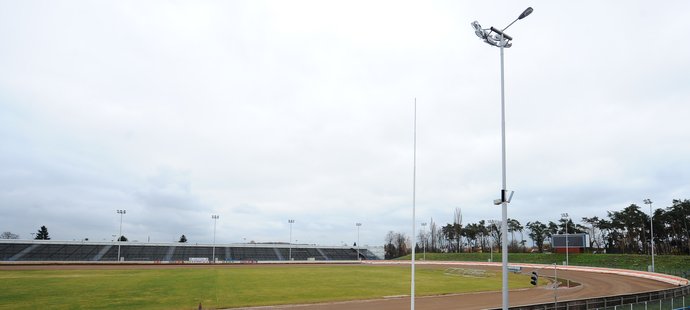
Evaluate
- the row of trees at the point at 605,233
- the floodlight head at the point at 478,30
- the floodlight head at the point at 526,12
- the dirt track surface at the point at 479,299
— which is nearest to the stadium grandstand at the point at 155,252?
the row of trees at the point at 605,233

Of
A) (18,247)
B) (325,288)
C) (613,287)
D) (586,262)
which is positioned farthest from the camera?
(18,247)

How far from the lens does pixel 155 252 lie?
4988 inches

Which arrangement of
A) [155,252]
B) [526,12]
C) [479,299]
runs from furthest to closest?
[155,252], [479,299], [526,12]

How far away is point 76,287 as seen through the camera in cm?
4566

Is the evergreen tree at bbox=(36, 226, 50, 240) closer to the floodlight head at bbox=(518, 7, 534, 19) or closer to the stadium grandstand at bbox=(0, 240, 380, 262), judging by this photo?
the stadium grandstand at bbox=(0, 240, 380, 262)

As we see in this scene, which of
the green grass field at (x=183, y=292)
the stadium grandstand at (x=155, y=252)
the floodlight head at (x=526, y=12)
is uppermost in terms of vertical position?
the floodlight head at (x=526, y=12)

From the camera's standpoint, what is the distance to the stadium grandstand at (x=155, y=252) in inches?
4274

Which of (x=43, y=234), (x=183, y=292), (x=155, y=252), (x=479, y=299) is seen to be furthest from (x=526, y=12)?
(x=43, y=234)

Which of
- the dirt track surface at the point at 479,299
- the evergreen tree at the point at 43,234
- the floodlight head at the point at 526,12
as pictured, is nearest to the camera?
the floodlight head at the point at 526,12

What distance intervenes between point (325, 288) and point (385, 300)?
36.0ft

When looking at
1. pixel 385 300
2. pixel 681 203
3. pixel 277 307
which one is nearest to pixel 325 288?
pixel 385 300

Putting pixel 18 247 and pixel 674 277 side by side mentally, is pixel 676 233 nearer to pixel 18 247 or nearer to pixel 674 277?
pixel 674 277

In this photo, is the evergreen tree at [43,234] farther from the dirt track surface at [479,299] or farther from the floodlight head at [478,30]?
the floodlight head at [478,30]

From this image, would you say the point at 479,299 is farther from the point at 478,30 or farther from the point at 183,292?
the point at 478,30
